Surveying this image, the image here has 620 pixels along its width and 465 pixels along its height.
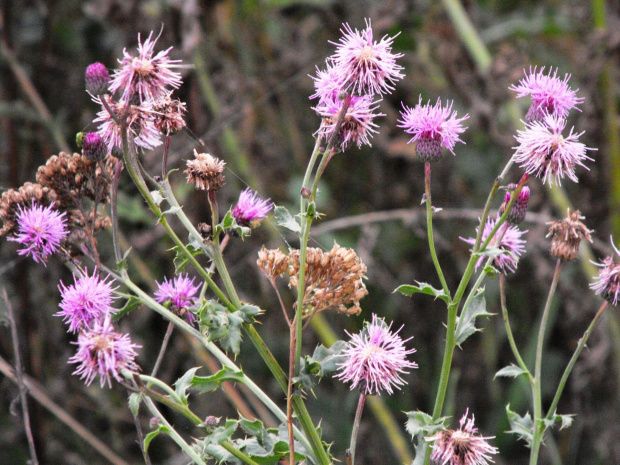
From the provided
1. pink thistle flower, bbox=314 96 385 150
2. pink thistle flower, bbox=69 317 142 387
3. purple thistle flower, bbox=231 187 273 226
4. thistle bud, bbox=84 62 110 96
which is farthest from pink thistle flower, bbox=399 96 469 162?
pink thistle flower, bbox=69 317 142 387

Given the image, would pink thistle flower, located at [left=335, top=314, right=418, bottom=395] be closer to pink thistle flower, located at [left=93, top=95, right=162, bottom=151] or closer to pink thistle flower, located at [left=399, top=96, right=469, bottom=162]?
pink thistle flower, located at [left=399, top=96, right=469, bottom=162]

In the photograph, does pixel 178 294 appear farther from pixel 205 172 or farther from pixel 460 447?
pixel 460 447

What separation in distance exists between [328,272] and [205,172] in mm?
319

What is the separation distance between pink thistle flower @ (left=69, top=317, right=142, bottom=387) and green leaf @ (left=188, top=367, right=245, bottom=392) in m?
0.18

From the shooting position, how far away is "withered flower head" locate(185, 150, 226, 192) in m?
1.34

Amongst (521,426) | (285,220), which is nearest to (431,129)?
(285,220)

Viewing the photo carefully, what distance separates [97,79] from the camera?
1.20 m

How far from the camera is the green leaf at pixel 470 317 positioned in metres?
1.32

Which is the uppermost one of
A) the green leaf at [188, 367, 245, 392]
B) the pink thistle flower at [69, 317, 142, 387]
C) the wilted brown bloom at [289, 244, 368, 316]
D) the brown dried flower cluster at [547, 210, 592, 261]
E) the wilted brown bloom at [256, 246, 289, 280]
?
the brown dried flower cluster at [547, 210, 592, 261]

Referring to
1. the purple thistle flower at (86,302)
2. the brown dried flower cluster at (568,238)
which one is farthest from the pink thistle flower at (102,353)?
the brown dried flower cluster at (568,238)

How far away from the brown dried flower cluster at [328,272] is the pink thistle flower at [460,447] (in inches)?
11.3

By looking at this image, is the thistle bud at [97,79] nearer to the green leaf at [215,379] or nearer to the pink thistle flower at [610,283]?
the green leaf at [215,379]

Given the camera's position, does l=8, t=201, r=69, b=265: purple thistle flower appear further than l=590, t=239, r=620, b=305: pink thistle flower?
No

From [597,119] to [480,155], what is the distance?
1113mm
